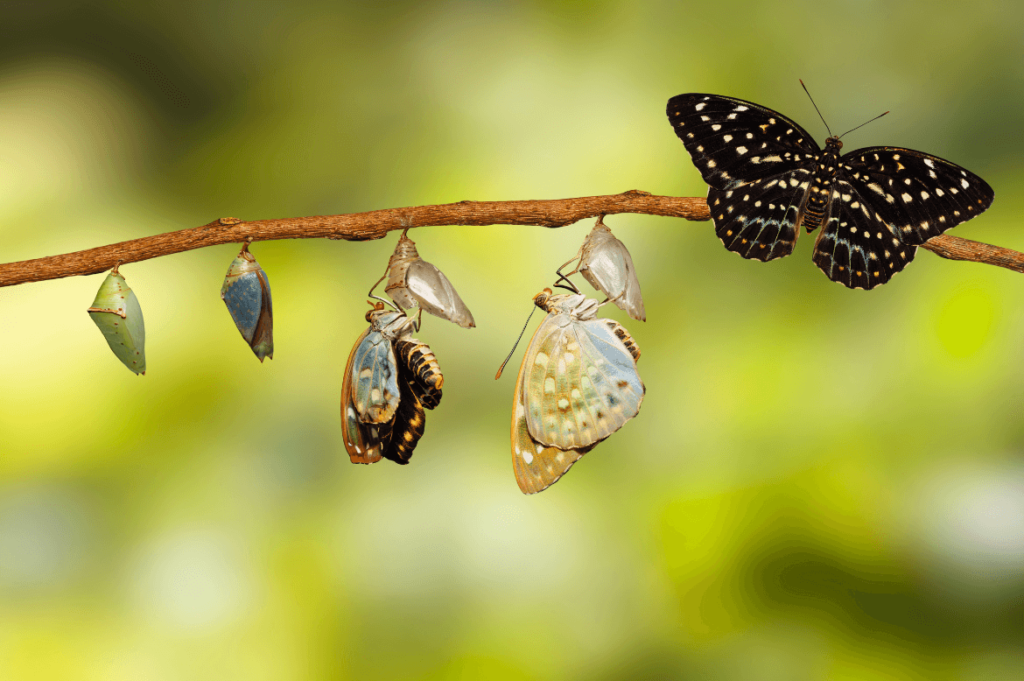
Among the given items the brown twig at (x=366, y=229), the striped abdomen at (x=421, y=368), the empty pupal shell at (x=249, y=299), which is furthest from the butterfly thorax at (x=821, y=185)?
the empty pupal shell at (x=249, y=299)

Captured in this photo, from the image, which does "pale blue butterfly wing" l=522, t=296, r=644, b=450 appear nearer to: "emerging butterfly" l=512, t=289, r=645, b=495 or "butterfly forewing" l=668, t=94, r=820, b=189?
"emerging butterfly" l=512, t=289, r=645, b=495

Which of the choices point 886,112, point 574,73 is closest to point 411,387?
point 574,73

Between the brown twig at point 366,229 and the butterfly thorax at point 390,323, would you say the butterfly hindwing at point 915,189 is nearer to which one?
the brown twig at point 366,229

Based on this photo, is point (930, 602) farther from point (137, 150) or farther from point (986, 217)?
point (137, 150)

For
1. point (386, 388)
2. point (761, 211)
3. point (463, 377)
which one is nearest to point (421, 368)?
point (386, 388)

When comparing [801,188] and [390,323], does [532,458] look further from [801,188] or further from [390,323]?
[801,188]

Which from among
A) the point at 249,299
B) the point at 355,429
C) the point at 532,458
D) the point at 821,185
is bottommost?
the point at 532,458

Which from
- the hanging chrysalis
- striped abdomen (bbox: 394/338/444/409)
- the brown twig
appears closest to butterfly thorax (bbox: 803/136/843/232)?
the brown twig
